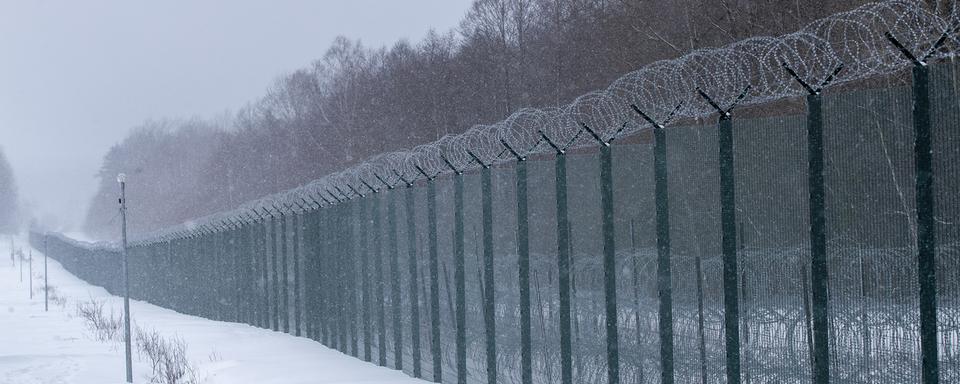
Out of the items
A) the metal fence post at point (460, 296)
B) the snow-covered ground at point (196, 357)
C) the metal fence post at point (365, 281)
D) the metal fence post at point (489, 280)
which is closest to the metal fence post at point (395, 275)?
the snow-covered ground at point (196, 357)

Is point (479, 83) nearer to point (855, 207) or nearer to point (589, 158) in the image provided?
point (589, 158)

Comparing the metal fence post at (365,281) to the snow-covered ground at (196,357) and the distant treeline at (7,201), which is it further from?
the distant treeline at (7,201)

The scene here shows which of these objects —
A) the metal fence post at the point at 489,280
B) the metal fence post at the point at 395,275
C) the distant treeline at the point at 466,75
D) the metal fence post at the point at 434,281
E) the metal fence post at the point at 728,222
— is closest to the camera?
the metal fence post at the point at 728,222

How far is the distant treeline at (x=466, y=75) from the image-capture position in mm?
17875

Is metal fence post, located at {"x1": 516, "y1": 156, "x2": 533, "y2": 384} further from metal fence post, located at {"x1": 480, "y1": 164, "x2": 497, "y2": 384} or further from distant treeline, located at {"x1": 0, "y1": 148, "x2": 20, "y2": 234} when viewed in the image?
distant treeline, located at {"x1": 0, "y1": 148, "x2": 20, "y2": 234}

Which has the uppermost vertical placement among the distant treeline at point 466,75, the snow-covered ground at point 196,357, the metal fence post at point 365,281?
the distant treeline at point 466,75

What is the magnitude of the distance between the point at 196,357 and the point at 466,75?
18.6m

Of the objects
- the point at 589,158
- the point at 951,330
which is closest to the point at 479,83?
the point at 589,158

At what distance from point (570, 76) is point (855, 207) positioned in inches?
693

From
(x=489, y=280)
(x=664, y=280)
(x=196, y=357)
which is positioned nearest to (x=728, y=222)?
(x=664, y=280)

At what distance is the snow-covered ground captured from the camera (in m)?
10.4

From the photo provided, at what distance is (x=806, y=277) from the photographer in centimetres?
615

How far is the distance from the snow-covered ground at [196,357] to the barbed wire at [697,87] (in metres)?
1.80

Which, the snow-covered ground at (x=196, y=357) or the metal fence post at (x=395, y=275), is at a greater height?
the metal fence post at (x=395, y=275)
